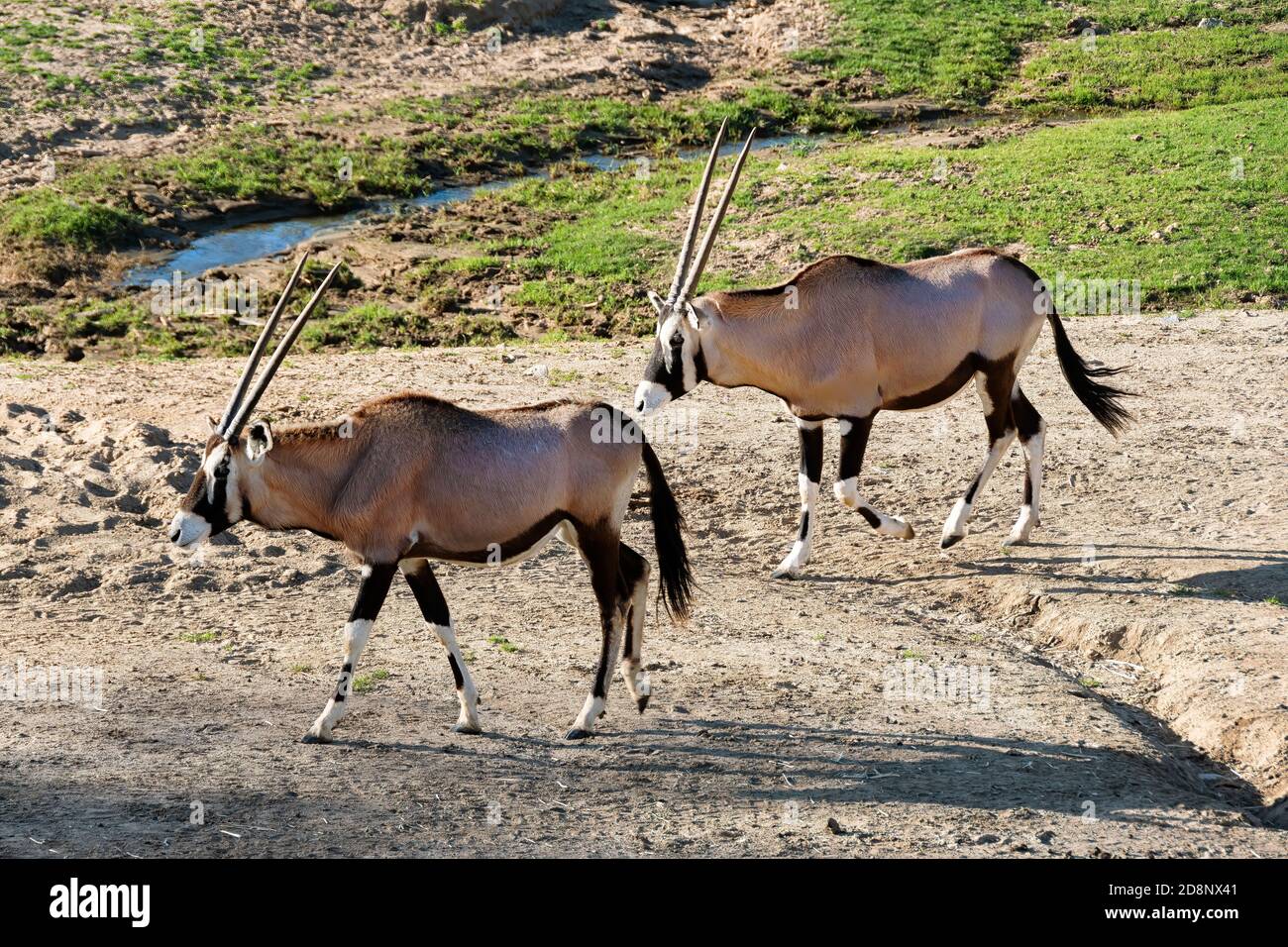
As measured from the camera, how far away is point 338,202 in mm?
21672

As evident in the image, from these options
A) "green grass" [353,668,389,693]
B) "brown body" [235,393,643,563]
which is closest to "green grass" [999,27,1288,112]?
"green grass" [353,668,389,693]

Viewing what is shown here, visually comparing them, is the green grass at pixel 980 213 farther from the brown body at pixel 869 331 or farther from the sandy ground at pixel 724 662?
the brown body at pixel 869 331

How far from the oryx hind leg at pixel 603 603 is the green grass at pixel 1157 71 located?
20524 millimetres

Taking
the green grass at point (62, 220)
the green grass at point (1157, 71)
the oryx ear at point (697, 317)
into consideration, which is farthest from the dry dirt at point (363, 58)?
the oryx ear at point (697, 317)

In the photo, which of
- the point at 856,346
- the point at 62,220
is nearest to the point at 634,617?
the point at 856,346

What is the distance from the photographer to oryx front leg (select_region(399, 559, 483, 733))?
7980 millimetres

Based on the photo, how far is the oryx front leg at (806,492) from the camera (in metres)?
11.1

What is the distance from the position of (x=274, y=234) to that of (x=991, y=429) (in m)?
12.1

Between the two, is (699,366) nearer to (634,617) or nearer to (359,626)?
(634,617)

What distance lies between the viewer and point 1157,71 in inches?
1067

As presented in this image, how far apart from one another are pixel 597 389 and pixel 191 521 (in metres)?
7.23

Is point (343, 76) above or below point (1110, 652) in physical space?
above
